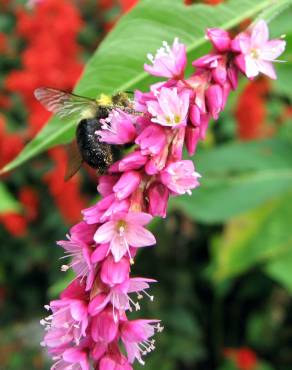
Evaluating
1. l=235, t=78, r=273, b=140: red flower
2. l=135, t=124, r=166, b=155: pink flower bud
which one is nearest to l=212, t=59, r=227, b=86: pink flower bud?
l=135, t=124, r=166, b=155: pink flower bud

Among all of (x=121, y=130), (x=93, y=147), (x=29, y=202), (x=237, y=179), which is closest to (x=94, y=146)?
(x=93, y=147)

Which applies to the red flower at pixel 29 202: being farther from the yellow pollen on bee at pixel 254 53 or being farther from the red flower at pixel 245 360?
the yellow pollen on bee at pixel 254 53

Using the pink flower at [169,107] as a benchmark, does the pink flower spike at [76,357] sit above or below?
below

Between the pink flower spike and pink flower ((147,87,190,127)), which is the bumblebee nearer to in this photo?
pink flower ((147,87,190,127))

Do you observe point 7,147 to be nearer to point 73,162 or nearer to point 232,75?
point 73,162

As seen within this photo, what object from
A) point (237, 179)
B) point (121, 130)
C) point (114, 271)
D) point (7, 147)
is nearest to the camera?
point (114, 271)

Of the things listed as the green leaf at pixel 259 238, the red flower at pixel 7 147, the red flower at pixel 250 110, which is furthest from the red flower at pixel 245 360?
the red flower at pixel 7 147
